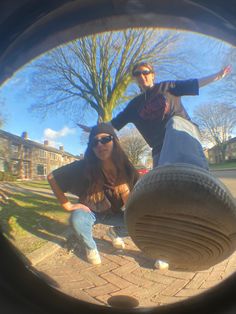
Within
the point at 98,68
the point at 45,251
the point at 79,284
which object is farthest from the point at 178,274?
the point at 98,68

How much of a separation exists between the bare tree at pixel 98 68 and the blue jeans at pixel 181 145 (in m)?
0.14

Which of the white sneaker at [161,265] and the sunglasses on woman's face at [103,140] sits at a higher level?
the sunglasses on woman's face at [103,140]

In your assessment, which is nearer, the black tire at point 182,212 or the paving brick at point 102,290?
the black tire at point 182,212

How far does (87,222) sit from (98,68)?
1.33 feet

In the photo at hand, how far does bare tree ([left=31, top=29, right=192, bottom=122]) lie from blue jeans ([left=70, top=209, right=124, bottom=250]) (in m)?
0.26

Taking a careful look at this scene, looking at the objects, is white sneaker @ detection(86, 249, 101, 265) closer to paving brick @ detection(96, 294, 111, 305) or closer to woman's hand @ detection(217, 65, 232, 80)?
paving brick @ detection(96, 294, 111, 305)

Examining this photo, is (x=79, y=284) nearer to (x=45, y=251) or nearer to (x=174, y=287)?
(x=45, y=251)

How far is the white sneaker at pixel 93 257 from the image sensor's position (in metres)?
0.98

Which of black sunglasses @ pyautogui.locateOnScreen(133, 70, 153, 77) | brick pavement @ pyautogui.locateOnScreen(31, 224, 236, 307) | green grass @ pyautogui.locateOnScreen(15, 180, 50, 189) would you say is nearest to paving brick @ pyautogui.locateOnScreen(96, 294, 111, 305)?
brick pavement @ pyautogui.locateOnScreen(31, 224, 236, 307)

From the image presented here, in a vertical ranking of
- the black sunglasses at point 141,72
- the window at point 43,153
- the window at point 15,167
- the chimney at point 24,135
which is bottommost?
the window at point 15,167

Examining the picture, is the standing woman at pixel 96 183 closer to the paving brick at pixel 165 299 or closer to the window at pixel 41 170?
the window at pixel 41 170

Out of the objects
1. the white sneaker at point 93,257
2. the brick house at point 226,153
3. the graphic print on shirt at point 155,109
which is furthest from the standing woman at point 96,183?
the brick house at point 226,153

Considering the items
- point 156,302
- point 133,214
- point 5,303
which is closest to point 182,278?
point 156,302

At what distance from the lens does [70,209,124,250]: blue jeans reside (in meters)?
0.97
